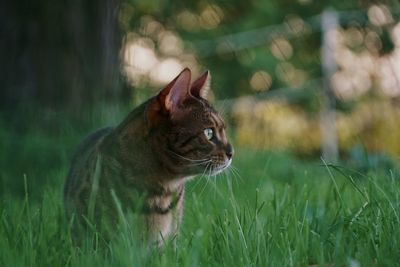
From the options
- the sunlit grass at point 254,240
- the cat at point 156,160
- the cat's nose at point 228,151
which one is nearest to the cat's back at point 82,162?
the cat at point 156,160

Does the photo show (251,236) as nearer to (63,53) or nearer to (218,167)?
(218,167)

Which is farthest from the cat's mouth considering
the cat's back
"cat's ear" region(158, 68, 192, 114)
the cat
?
the cat's back

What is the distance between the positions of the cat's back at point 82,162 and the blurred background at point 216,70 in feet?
1.33

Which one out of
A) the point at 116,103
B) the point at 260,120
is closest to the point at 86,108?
the point at 116,103

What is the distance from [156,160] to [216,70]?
26.2ft

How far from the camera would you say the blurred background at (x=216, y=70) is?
5.58 m

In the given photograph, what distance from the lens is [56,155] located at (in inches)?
197

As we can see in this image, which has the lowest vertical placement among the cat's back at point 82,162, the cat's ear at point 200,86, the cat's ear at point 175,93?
the cat's back at point 82,162

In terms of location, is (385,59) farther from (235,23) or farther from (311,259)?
(311,259)

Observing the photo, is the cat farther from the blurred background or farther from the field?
the blurred background

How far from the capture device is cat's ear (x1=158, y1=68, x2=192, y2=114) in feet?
10.1

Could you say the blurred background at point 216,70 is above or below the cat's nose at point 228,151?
below

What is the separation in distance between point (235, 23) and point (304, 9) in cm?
101

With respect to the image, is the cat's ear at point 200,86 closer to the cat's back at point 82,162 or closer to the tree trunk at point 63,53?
the cat's back at point 82,162
